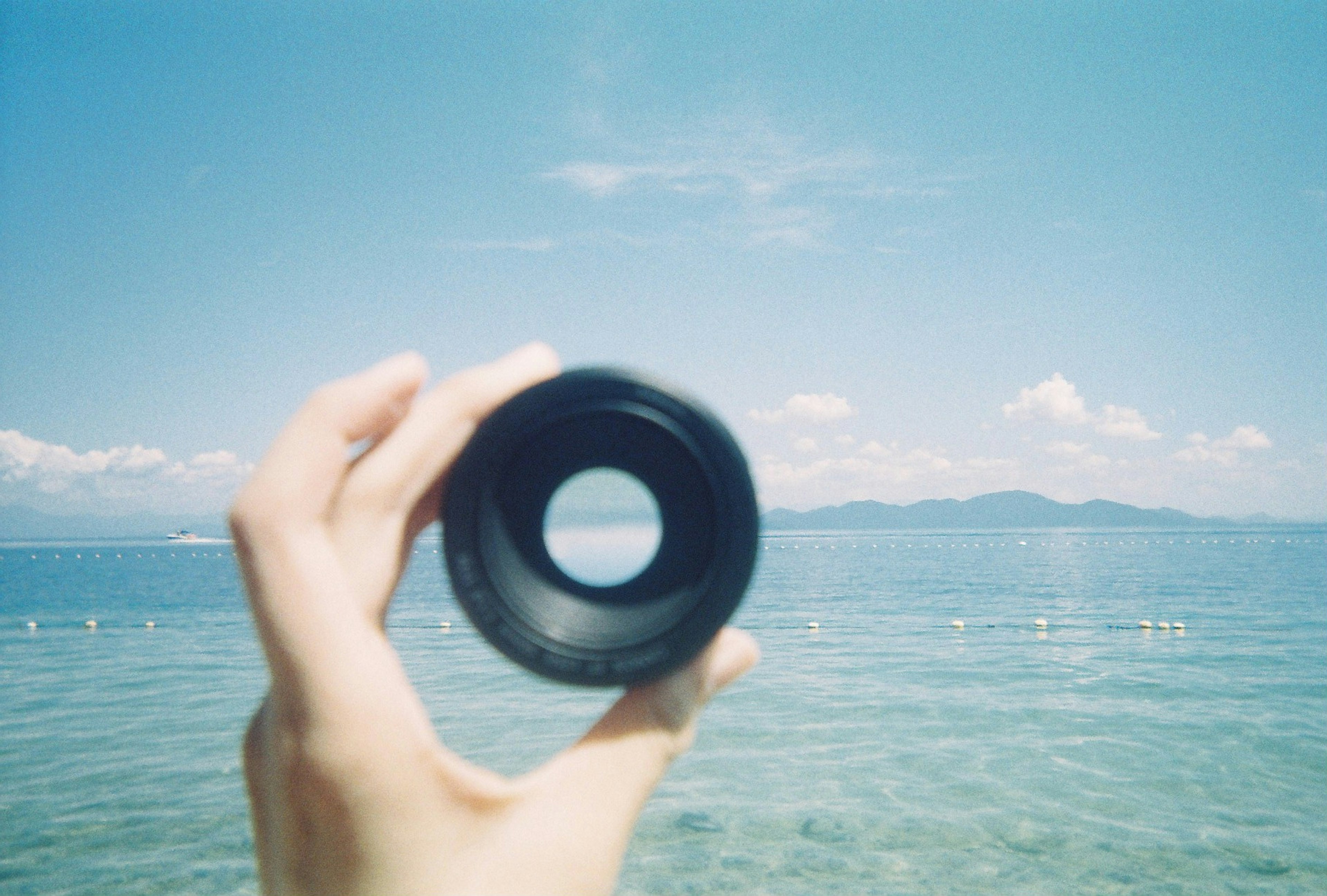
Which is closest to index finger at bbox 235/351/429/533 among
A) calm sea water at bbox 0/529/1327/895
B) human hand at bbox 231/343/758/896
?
human hand at bbox 231/343/758/896

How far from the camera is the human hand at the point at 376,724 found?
37.1 inches

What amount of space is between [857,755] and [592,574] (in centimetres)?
1163

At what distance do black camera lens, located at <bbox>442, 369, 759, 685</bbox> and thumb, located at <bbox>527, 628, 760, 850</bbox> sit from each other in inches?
1.4

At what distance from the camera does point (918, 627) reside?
86.2 ft

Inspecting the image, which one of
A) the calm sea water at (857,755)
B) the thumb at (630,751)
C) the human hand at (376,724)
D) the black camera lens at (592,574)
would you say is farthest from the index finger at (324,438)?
the calm sea water at (857,755)

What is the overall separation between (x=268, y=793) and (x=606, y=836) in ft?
1.38

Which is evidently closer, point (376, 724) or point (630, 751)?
point (376, 724)

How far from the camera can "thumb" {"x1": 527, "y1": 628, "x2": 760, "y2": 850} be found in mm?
1113

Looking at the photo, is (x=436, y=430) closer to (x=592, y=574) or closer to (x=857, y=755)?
(x=592, y=574)

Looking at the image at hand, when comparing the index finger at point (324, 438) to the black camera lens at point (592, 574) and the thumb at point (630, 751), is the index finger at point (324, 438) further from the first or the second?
the thumb at point (630, 751)

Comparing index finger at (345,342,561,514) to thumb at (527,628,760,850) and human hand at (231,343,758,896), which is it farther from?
thumb at (527,628,760,850)

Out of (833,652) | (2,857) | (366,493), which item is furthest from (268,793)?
(833,652)

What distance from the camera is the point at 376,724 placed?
98 centimetres

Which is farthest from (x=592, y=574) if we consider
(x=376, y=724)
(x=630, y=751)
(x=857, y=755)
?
(x=857, y=755)
